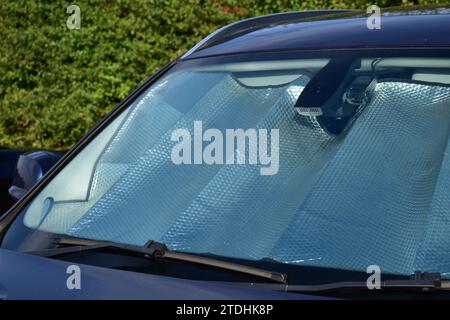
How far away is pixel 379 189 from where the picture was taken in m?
→ 2.26

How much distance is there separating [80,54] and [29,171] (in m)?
6.30

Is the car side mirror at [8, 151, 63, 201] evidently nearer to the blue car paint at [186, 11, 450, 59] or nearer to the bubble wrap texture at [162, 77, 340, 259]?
the blue car paint at [186, 11, 450, 59]

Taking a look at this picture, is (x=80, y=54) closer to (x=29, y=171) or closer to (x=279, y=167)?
(x=29, y=171)

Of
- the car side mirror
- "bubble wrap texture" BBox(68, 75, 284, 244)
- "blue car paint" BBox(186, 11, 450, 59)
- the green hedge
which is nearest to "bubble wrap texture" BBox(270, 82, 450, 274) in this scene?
"blue car paint" BBox(186, 11, 450, 59)

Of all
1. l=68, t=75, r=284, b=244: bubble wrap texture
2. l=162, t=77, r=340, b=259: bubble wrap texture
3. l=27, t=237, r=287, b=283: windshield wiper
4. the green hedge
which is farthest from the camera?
the green hedge

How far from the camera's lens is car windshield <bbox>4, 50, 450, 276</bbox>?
7.23 ft

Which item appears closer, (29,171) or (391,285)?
(391,285)

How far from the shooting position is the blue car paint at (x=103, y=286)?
6.65ft

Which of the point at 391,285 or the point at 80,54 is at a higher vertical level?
the point at 80,54

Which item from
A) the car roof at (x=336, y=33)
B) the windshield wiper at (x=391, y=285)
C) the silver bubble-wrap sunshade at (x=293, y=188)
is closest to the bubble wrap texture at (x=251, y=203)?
the silver bubble-wrap sunshade at (x=293, y=188)

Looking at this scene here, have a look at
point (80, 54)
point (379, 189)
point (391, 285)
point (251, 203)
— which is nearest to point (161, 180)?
point (251, 203)

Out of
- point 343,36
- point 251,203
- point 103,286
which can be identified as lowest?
point 103,286

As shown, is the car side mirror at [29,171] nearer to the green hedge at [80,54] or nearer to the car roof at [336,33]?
the car roof at [336,33]

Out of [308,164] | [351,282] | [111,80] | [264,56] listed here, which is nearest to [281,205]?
[308,164]
